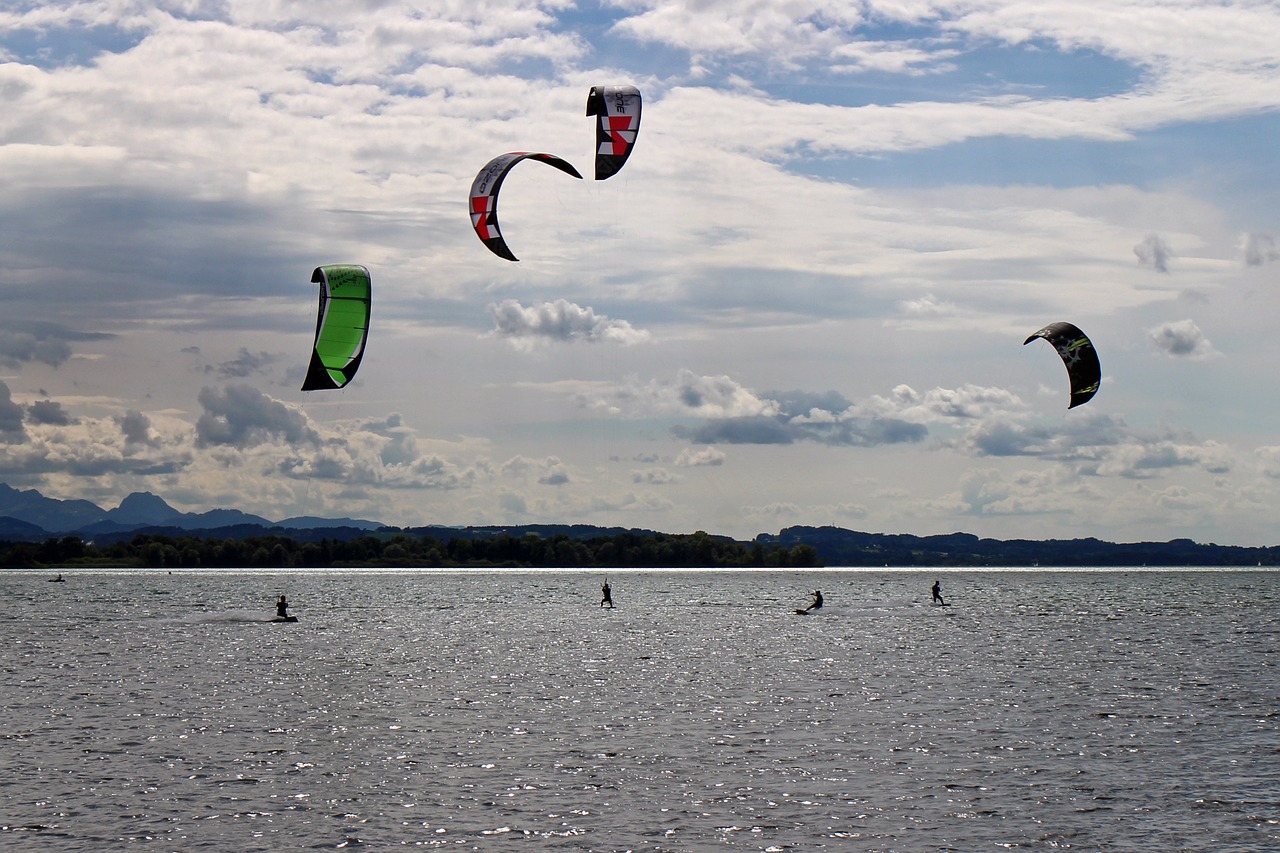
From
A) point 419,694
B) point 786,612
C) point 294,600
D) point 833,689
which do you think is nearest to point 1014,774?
point 833,689

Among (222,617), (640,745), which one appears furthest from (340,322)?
(222,617)

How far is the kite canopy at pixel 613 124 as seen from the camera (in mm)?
39969

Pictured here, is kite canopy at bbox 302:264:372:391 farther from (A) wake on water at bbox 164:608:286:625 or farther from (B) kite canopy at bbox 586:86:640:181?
(A) wake on water at bbox 164:608:286:625

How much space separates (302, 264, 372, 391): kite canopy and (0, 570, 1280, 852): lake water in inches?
335

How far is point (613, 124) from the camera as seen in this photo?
133 feet

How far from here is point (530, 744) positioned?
28422mm

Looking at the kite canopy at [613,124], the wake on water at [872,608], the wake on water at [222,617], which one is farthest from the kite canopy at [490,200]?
the wake on water at [872,608]

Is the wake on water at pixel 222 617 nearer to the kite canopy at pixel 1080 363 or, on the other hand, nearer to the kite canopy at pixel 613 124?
the kite canopy at pixel 613 124

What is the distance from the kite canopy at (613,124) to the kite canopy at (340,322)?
830 centimetres

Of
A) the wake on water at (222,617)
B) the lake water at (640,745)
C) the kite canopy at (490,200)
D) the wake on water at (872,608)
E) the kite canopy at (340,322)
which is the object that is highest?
the kite canopy at (490,200)

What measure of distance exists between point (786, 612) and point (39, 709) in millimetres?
65423

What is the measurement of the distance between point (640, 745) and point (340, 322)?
13564 millimetres

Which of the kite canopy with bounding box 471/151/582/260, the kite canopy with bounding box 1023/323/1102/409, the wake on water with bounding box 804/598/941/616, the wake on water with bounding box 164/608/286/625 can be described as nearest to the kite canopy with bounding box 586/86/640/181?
the kite canopy with bounding box 471/151/582/260

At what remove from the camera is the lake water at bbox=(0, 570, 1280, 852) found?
2044cm
